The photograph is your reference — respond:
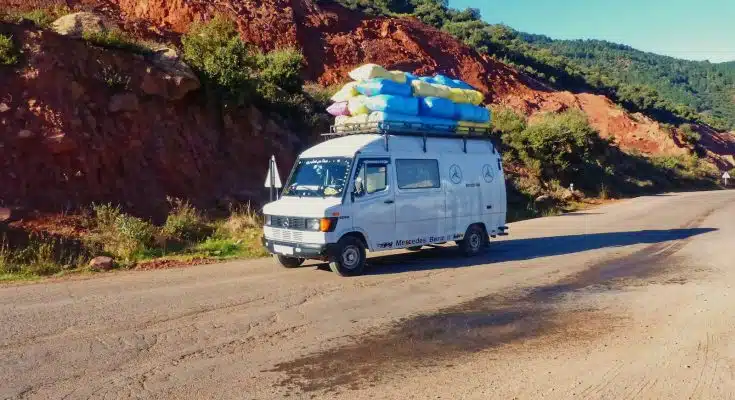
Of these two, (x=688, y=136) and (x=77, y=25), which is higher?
(x=77, y=25)

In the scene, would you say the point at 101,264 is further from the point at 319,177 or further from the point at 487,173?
the point at 487,173

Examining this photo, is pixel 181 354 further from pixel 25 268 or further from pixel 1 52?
pixel 1 52

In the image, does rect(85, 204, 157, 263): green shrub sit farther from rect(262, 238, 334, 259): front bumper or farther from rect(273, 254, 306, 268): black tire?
rect(262, 238, 334, 259): front bumper

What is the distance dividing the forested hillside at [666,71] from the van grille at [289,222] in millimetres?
128358

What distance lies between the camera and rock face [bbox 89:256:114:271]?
38.1 feet

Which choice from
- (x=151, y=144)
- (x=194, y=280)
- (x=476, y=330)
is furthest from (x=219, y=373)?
(x=151, y=144)

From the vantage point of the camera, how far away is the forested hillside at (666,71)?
135 metres

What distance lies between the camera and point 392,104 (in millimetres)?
11805

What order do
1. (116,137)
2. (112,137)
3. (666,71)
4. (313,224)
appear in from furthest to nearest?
(666,71), (116,137), (112,137), (313,224)

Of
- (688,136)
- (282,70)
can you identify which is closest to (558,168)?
(282,70)

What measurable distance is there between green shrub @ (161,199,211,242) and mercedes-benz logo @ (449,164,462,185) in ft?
20.6

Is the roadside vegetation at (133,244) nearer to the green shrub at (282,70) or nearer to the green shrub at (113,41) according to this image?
the green shrub at (113,41)

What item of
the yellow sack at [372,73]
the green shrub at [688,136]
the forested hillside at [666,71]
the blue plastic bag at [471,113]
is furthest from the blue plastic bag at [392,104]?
the forested hillside at [666,71]

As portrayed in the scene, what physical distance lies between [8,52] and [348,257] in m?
11.4
